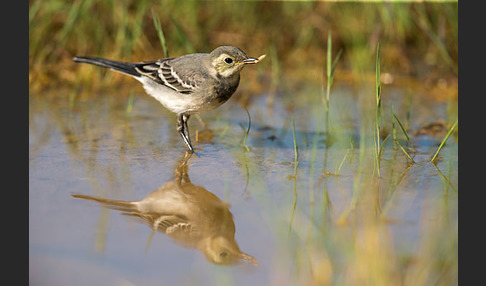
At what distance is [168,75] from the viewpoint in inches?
247

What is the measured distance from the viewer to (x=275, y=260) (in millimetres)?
3506

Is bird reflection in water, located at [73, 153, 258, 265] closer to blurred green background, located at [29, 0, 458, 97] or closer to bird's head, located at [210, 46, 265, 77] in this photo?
bird's head, located at [210, 46, 265, 77]

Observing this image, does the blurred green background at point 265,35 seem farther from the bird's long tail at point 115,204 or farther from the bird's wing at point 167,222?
the bird's wing at point 167,222

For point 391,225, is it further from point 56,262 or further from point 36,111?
point 36,111

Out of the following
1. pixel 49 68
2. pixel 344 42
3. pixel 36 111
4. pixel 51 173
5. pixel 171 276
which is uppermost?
pixel 344 42

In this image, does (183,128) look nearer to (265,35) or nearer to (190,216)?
(190,216)

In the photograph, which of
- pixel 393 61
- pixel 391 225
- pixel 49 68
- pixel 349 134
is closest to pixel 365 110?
pixel 349 134

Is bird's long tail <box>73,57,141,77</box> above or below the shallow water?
above

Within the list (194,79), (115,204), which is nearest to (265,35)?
(194,79)

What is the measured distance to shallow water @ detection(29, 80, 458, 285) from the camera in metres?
3.43

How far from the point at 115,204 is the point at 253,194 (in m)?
1.05

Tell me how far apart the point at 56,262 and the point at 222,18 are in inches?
258

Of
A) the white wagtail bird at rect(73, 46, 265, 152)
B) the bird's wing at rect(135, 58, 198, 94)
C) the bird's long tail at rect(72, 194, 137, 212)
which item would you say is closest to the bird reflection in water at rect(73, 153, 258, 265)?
the bird's long tail at rect(72, 194, 137, 212)

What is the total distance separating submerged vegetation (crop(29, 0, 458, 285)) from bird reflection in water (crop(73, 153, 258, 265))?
1.02ft
